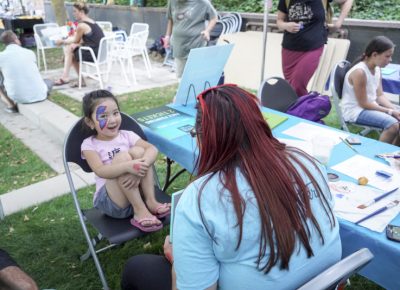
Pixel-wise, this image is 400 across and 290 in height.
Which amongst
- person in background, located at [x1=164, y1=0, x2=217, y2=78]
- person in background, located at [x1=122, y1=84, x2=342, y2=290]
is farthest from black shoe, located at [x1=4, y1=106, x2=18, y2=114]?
person in background, located at [x1=122, y1=84, x2=342, y2=290]

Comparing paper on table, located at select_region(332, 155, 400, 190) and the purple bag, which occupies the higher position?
paper on table, located at select_region(332, 155, 400, 190)

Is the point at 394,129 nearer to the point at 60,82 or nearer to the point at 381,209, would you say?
the point at 381,209

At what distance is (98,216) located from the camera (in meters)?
2.12

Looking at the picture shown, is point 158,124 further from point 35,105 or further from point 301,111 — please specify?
point 35,105

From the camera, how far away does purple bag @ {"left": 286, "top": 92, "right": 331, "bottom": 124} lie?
292cm

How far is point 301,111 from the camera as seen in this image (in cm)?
294

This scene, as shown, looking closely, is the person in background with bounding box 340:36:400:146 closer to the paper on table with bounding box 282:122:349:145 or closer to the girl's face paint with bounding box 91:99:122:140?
the paper on table with bounding box 282:122:349:145

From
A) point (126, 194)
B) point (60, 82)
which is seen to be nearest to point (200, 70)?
point (126, 194)

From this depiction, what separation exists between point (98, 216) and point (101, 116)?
58 cm

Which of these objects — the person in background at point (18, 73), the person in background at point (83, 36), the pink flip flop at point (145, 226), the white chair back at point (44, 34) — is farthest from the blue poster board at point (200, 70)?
the white chair back at point (44, 34)

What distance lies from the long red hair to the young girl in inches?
38.7

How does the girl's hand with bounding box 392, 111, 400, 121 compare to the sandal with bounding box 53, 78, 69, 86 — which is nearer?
the girl's hand with bounding box 392, 111, 400, 121

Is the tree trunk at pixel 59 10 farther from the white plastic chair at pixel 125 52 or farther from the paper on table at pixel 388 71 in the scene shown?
the paper on table at pixel 388 71

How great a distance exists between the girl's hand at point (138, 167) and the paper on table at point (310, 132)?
85 centimetres
